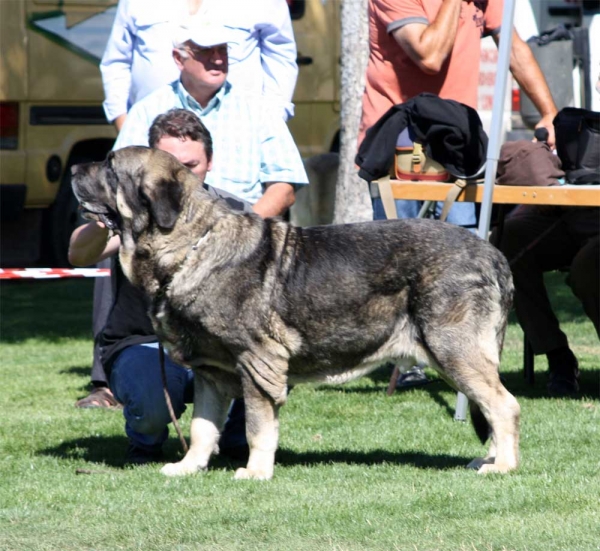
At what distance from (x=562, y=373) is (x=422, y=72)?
198cm

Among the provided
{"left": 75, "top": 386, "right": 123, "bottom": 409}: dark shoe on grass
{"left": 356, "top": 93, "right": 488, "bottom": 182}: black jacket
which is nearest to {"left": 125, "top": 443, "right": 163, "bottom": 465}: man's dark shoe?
{"left": 75, "top": 386, "right": 123, "bottom": 409}: dark shoe on grass

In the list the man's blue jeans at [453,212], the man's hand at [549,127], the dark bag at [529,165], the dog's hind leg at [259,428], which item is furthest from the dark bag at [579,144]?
the dog's hind leg at [259,428]

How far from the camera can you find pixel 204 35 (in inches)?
220

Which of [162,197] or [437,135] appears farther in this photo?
[437,135]

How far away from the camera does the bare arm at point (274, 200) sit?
5652 mm

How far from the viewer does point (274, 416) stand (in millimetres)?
5023

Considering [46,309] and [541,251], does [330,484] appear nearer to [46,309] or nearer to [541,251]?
[541,251]

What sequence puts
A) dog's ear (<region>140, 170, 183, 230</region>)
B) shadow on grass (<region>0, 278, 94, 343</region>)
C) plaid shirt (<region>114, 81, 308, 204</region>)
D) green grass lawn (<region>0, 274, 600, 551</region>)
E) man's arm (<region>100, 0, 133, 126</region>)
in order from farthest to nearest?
shadow on grass (<region>0, 278, 94, 343</region>) → man's arm (<region>100, 0, 133, 126</region>) → plaid shirt (<region>114, 81, 308, 204</region>) → dog's ear (<region>140, 170, 183, 230</region>) → green grass lawn (<region>0, 274, 600, 551</region>)

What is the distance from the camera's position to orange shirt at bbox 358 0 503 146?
6.76m

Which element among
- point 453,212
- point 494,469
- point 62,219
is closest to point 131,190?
point 494,469

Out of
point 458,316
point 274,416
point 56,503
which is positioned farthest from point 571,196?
point 56,503

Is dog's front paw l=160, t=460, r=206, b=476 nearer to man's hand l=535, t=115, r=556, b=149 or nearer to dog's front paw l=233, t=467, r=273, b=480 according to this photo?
dog's front paw l=233, t=467, r=273, b=480

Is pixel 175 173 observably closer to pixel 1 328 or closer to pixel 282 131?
pixel 282 131

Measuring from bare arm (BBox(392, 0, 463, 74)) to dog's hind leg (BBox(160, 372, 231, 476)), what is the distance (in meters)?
2.39
